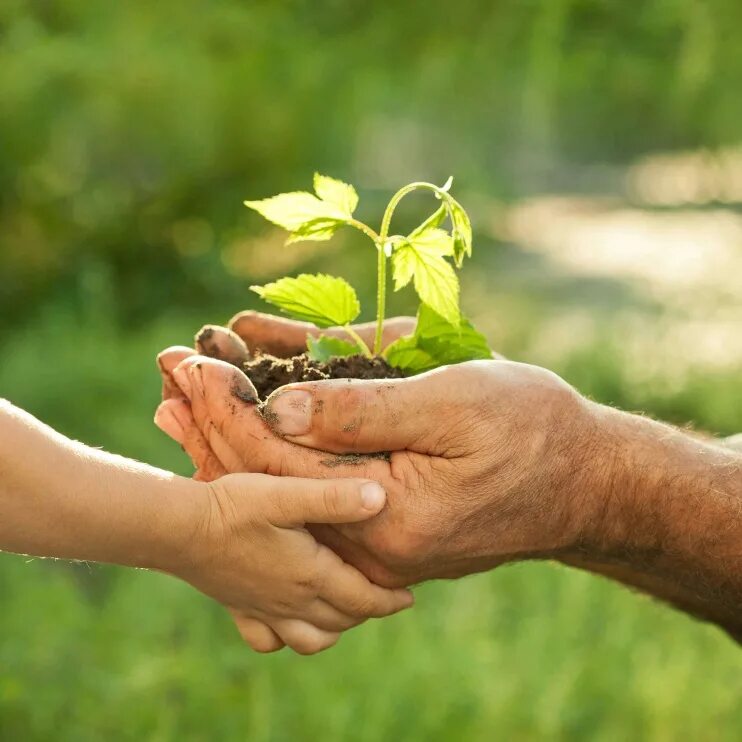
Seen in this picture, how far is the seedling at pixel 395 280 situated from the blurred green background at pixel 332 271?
1.01 metres

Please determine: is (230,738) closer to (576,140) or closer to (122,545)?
(122,545)

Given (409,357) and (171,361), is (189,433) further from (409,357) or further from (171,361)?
(409,357)

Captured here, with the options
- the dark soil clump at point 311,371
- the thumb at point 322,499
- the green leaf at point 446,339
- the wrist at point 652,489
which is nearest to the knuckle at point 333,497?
the thumb at point 322,499

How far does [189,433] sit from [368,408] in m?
0.36

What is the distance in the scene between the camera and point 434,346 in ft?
5.04

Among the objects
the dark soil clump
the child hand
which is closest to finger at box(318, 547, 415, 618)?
the child hand

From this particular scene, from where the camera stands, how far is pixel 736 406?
166 inches

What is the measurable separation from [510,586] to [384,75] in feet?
5.75

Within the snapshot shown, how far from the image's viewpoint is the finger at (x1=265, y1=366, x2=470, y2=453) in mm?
1381

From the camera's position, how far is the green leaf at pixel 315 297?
1466mm

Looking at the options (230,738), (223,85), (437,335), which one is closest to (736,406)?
(223,85)

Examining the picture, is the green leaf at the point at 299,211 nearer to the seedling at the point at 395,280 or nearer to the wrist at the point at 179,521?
the seedling at the point at 395,280

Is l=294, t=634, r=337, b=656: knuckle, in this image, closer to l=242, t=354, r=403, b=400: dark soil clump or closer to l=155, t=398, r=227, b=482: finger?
l=155, t=398, r=227, b=482: finger

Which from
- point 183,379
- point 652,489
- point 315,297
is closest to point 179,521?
point 183,379
